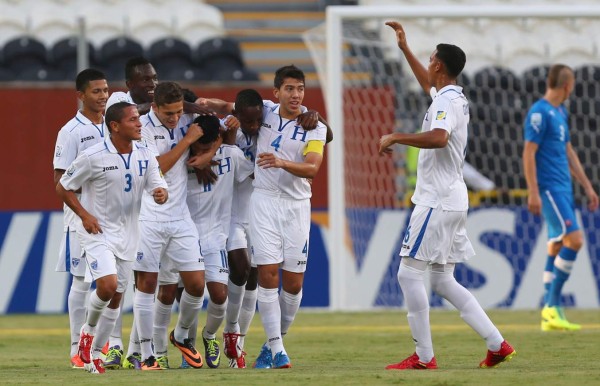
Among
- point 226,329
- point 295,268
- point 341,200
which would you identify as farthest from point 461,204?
point 341,200

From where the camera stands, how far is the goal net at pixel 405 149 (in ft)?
48.6

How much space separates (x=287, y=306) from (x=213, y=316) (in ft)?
1.73

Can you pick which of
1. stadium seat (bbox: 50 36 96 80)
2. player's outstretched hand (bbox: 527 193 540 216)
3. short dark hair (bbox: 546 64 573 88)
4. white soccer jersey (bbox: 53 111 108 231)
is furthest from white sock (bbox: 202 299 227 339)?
stadium seat (bbox: 50 36 96 80)

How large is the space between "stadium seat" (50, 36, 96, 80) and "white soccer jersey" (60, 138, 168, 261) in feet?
31.4

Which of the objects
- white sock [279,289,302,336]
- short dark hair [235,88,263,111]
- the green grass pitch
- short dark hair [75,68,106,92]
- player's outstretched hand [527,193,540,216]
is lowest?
the green grass pitch

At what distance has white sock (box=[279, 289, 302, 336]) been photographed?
9204 millimetres

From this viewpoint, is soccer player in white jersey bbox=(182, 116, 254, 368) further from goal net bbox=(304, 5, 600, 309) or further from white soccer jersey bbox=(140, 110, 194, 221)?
goal net bbox=(304, 5, 600, 309)

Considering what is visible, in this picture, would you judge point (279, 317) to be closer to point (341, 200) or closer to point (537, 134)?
point (537, 134)

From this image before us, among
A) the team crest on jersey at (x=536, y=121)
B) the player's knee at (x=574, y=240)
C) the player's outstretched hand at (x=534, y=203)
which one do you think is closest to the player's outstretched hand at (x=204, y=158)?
the player's outstretched hand at (x=534, y=203)

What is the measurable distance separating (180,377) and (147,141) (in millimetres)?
1861

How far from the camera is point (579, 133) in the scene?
15875 millimetres

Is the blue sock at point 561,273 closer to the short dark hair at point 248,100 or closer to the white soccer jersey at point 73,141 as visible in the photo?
the short dark hair at point 248,100

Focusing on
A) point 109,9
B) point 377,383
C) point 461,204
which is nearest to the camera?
point 377,383

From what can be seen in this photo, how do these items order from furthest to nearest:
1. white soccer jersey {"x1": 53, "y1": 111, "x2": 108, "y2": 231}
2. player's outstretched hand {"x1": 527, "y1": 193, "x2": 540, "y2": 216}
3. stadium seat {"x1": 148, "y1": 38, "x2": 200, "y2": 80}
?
1. stadium seat {"x1": 148, "y1": 38, "x2": 200, "y2": 80}
2. player's outstretched hand {"x1": 527, "y1": 193, "x2": 540, "y2": 216}
3. white soccer jersey {"x1": 53, "y1": 111, "x2": 108, "y2": 231}
